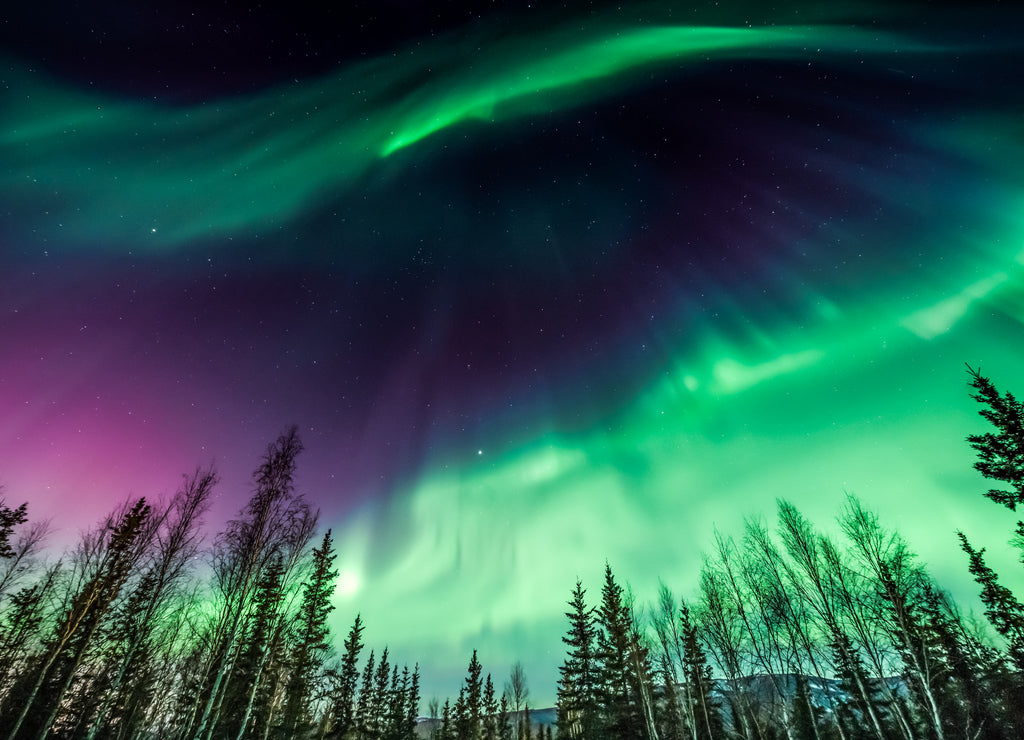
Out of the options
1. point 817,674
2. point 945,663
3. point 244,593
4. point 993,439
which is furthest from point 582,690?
point 993,439

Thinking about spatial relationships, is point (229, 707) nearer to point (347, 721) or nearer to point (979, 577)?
point (347, 721)

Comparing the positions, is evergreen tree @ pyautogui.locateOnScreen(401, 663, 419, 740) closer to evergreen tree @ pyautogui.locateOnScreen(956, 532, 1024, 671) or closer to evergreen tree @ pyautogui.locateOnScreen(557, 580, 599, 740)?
evergreen tree @ pyautogui.locateOnScreen(557, 580, 599, 740)

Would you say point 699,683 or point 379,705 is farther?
point 379,705

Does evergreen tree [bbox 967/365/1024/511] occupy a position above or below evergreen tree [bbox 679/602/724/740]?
above

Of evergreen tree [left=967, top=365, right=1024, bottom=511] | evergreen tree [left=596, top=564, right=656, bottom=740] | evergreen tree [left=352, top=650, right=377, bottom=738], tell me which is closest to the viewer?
evergreen tree [left=967, top=365, right=1024, bottom=511]

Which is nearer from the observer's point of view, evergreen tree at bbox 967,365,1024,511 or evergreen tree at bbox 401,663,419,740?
evergreen tree at bbox 967,365,1024,511

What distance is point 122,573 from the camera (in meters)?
19.8

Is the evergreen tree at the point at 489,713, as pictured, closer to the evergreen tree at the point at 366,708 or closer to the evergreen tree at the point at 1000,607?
the evergreen tree at the point at 366,708

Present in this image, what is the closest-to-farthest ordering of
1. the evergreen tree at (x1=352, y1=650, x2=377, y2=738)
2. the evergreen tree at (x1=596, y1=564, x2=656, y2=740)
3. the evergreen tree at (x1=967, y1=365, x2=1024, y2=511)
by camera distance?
the evergreen tree at (x1=967, y1=365, x2=1024, y2=511) → the evergreen tree at (x1=596, y1=564, x2=656, y2=740) → the evergreen tree at (x1=352, y1=650, x2=377, y2=738)

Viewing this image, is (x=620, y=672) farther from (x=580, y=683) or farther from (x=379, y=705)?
(x=379, y=705)

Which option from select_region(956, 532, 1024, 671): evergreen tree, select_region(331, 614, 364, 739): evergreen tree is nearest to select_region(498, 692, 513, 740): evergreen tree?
select_region(331, 614, 364, 739): evergreen tree

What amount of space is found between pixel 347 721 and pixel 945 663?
4641cm

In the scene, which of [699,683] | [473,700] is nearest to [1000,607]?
[699,683]

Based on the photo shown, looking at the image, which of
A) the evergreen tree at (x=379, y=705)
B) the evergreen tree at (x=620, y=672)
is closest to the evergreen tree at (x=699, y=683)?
the evergreen tree at (x=620, y=672)
